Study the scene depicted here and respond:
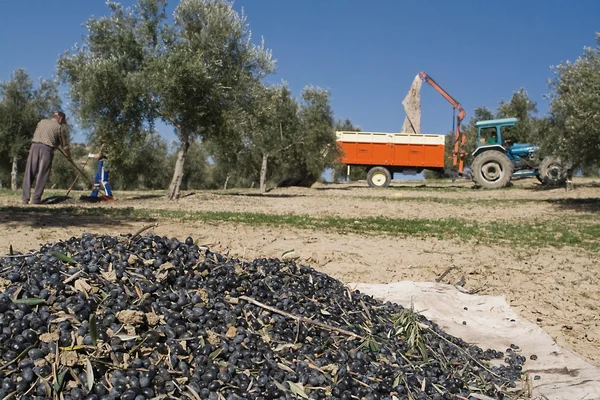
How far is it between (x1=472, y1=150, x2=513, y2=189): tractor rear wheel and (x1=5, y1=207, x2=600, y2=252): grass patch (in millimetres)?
13965

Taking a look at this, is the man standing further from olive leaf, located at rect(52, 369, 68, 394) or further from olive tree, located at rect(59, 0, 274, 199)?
olive leaf, located at rect(52, 369, 68, 394)

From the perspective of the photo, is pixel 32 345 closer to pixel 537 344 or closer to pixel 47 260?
pixel 47 260

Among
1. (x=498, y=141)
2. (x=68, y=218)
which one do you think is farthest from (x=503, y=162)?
(x=68, y=218)

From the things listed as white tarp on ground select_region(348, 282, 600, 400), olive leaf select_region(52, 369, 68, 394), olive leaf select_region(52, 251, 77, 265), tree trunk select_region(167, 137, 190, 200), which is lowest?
white tarp on ground select_region(348, 282, 600, 400)

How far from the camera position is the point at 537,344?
552cm

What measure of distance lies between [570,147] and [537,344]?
15.4m

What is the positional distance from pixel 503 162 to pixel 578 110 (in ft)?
35.2

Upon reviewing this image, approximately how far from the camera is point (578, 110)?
17984mm

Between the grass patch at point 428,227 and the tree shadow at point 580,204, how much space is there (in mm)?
4213

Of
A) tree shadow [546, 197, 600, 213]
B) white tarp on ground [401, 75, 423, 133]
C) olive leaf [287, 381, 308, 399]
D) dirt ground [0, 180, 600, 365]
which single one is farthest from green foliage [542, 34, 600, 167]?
white tarp on ground [401, 75, 423, 133]

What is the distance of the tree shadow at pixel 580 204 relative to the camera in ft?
61.4

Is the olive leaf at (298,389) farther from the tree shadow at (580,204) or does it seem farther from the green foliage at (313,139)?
the green foliage at (313,139)

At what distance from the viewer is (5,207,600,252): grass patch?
1150cm

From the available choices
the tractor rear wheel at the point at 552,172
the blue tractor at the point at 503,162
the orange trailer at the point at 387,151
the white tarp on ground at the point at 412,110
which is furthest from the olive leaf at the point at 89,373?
the white tarp on ground at the point at 412,110
